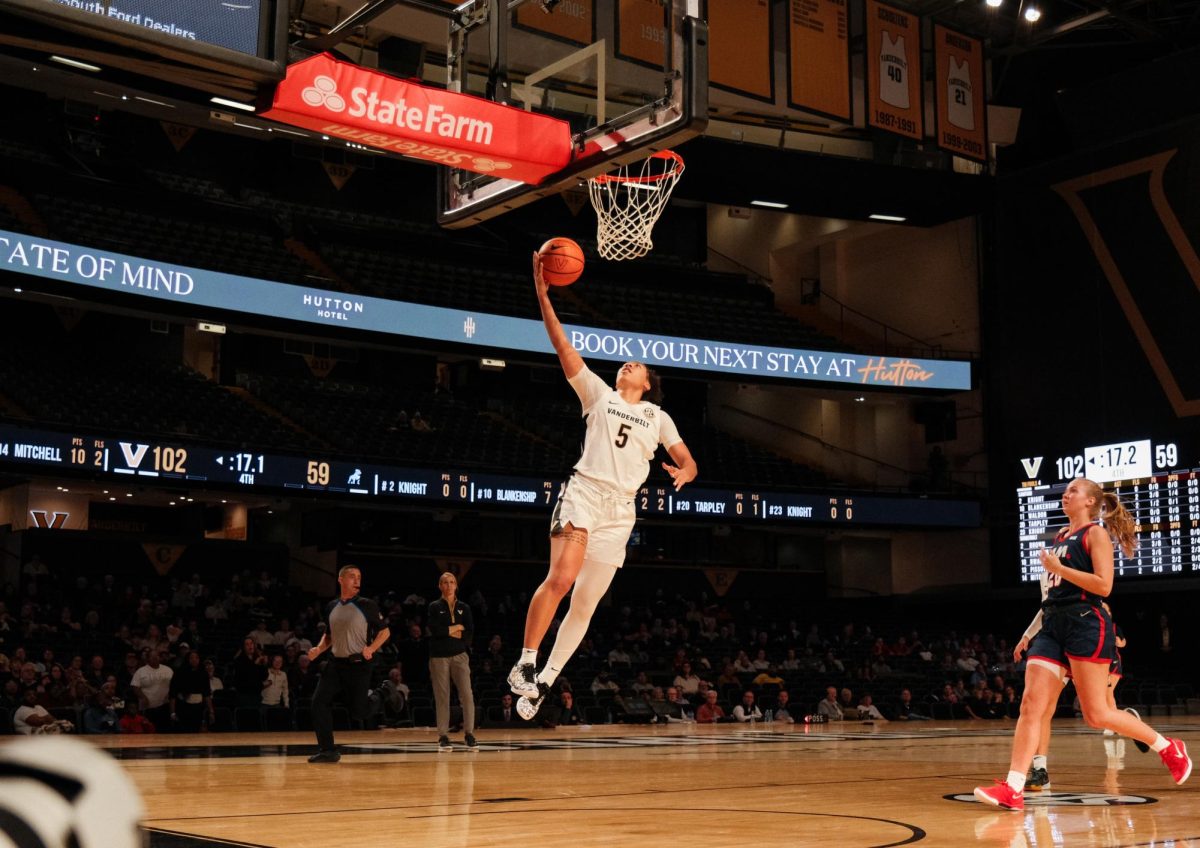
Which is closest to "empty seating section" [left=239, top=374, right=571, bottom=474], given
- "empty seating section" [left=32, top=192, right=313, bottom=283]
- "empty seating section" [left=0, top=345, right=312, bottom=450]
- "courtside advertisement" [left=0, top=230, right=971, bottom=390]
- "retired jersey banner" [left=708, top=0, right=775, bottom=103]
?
"empty seating section" [left=0, top=345, right=312, bottom=450]

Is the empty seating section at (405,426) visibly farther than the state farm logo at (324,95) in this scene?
Yes

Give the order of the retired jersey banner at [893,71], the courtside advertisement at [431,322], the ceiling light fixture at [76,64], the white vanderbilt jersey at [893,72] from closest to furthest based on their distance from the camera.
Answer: the ceiling light fixture at [76,64] → the courtside advertisement at [431,322] → the retired jersey banner at [893,71] → the white vanderbilt jersey at [893,72]

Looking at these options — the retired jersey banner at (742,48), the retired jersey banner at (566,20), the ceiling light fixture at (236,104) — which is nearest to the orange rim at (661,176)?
the ceiling light fixture at (236,104)

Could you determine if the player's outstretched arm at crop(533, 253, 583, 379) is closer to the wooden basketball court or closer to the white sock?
the wooden basketball court

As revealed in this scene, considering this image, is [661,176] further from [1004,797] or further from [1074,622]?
[1004,797]

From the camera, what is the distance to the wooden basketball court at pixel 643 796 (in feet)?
17.2

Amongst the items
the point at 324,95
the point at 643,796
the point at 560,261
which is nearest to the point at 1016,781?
the point at 643,796

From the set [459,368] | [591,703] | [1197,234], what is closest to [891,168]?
[1197,234]

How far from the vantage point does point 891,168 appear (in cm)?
2881

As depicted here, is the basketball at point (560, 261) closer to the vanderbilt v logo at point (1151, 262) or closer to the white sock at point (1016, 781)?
the white sock at point (1016, 781)

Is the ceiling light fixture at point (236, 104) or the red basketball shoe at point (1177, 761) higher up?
the ceiling light fixture at point (236, 104)

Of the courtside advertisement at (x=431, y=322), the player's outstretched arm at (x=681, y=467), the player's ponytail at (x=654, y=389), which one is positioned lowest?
the player's outstretched arm at (x=681, y=467)

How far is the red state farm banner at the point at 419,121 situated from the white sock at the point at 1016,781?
570cm

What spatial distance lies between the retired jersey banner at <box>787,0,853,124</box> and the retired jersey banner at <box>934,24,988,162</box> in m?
2.68
